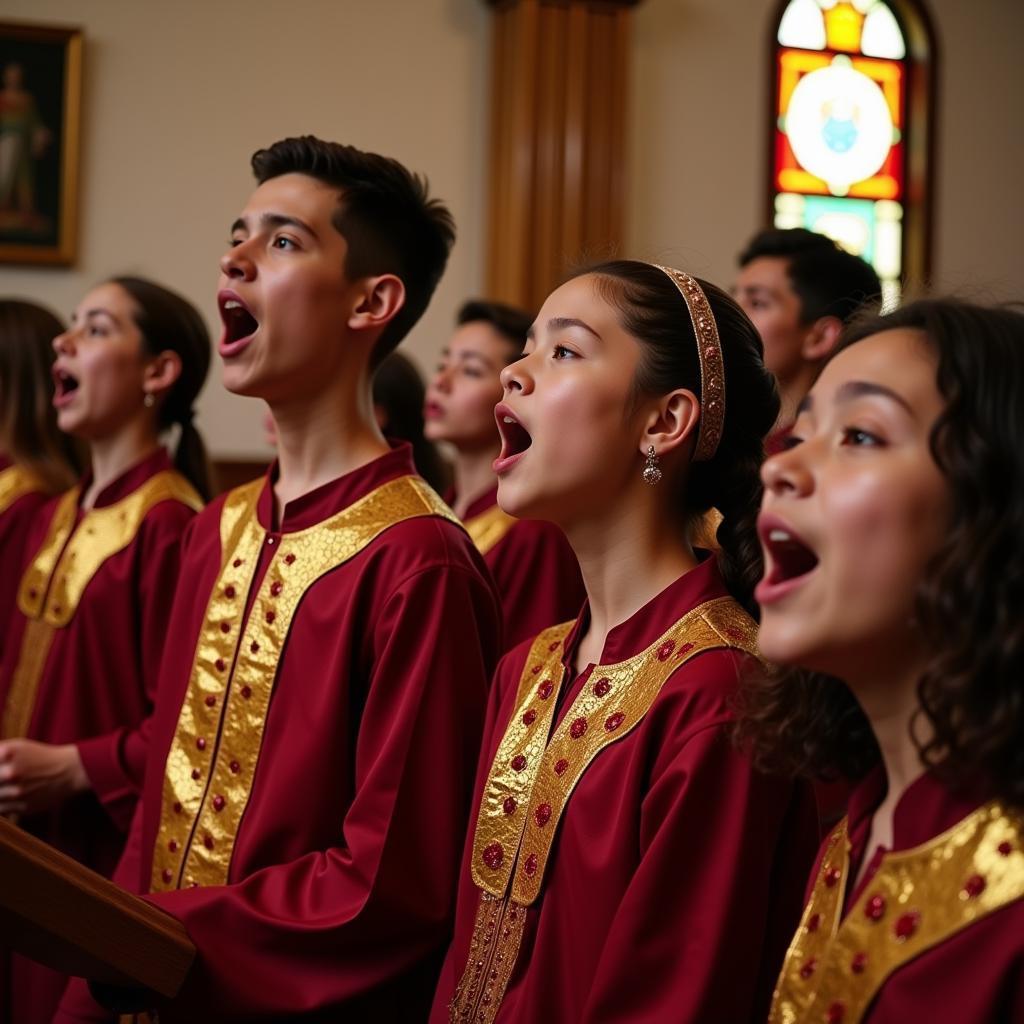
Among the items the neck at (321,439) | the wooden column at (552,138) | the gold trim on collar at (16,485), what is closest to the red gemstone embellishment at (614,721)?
the neck at (321,439)

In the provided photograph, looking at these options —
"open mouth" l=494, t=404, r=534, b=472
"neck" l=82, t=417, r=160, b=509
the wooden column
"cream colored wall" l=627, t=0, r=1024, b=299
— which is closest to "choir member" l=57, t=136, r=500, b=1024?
"open mouth" l=494, t=404, r=534, b=472

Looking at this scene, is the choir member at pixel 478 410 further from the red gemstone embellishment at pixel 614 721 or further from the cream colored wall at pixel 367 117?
the red gemstone embellishment at pixel 614 721

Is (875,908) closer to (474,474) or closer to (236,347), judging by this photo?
(236,347)

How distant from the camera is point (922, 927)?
123 cm

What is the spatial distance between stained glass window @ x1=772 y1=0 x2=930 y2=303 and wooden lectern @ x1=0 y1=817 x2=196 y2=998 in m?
5.87

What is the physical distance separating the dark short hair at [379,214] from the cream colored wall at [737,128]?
13.5ft


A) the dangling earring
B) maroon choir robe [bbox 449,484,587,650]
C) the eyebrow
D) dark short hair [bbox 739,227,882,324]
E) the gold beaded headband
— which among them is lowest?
maroon choir robe [bbox 449,484,587,650]

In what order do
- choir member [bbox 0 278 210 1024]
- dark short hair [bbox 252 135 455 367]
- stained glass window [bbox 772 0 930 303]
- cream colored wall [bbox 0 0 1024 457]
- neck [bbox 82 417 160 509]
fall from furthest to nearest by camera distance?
stained glass window [bbox 772 0 930 303] → cream colored wall [bbox 0 0 1024 457] → neck [bbox 82 417 160 509] → choir member [bbox 0 278 210 1024] → dark short hair [bbox 252 135 455 367]

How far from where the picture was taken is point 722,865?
4.99ft

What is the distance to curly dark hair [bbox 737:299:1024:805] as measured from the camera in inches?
47.4

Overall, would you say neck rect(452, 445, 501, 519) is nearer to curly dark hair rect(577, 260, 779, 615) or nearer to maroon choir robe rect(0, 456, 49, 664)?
maroon choir robe rect(0, 456, 49, 664)

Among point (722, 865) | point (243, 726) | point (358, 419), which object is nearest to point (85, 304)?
point (358, 419)

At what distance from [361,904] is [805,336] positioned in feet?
7.67

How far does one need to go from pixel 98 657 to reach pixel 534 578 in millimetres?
1190
